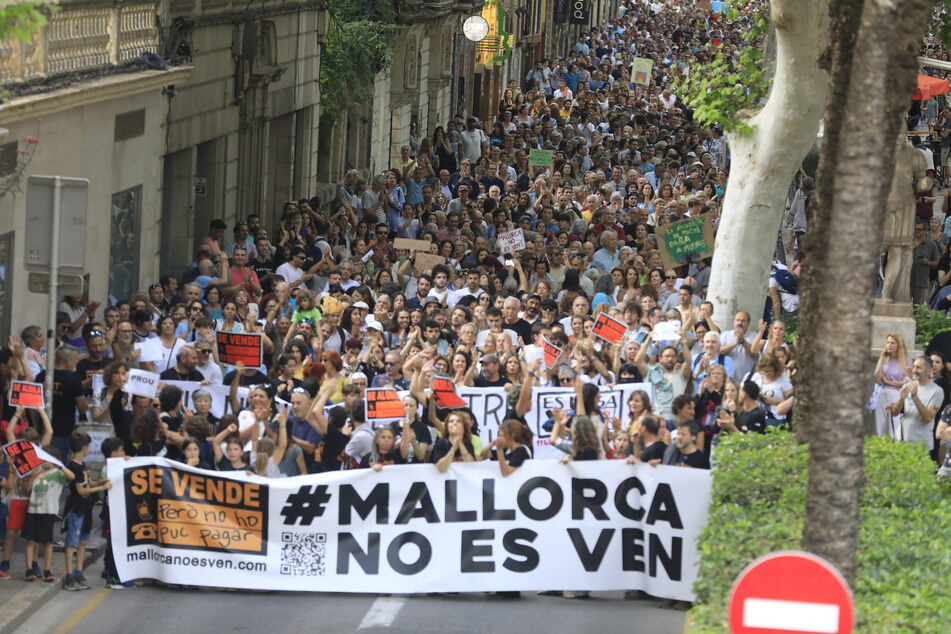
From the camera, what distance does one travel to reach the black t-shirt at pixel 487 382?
15031mm

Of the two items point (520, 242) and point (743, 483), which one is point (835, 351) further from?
point (520, 242)

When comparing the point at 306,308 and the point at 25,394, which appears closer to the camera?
the point at 25,394

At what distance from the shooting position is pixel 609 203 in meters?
27.1

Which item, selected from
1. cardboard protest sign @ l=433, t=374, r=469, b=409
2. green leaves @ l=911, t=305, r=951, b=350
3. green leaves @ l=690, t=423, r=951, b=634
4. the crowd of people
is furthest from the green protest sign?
green leaves @ l=690, t=423, r=951, b=634

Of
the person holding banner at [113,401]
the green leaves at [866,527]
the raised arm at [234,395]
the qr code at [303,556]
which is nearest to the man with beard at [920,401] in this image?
the green leaves at [866,527]

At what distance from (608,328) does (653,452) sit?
3.51 m

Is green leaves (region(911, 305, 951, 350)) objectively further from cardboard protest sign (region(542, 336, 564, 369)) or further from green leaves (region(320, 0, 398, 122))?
green leaves (region(320, 0, 398, 122))

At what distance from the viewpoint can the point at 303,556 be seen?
1259 cm

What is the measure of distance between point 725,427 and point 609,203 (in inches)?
551

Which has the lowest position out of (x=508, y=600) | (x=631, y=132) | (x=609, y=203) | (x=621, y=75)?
(x=508, y=600)

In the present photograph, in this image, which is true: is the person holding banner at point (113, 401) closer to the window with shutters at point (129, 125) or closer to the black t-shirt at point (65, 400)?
the black t-shirt at point (65, 400)

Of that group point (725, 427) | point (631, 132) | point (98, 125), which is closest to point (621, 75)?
point (631, 132)

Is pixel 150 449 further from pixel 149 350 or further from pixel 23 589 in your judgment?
pixel 149 350

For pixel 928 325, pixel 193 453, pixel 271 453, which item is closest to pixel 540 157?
pixel 928 325
